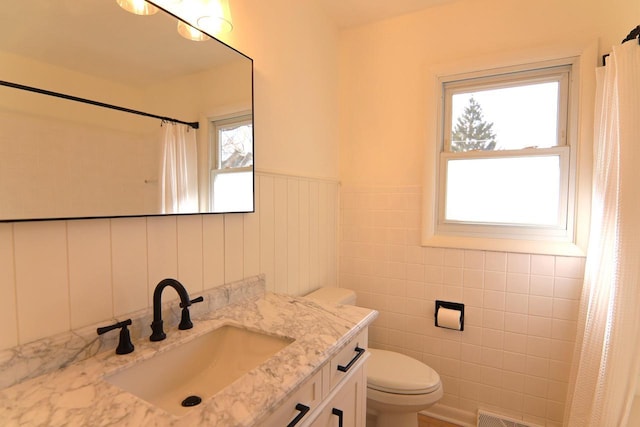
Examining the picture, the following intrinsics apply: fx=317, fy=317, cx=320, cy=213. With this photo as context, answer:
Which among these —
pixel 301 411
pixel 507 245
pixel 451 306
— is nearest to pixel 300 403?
pixel 301 411

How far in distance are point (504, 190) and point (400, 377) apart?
125 cm

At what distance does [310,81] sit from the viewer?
1.94 m

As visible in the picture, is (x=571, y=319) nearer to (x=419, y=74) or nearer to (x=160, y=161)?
(x=419, y=74)

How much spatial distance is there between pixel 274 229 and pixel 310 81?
0.96m

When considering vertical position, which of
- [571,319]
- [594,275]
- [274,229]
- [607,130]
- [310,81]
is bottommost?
[571,319]

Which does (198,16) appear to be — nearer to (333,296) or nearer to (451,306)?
(333,296)

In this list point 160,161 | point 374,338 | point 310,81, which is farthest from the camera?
point 374,338

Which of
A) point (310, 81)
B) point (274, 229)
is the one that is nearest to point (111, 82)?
point (274, 229)

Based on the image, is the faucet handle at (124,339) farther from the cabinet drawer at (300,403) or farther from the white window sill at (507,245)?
the white window sill at (507,245)

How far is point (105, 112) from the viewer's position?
3.03 ft

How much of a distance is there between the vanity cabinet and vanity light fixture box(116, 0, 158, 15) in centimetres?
121

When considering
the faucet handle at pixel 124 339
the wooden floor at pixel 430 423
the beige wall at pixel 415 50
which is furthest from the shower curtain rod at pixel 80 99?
the wooden floor at pixel 430 423

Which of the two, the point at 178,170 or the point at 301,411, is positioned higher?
the point at 178,170

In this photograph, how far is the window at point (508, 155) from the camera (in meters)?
1.78
